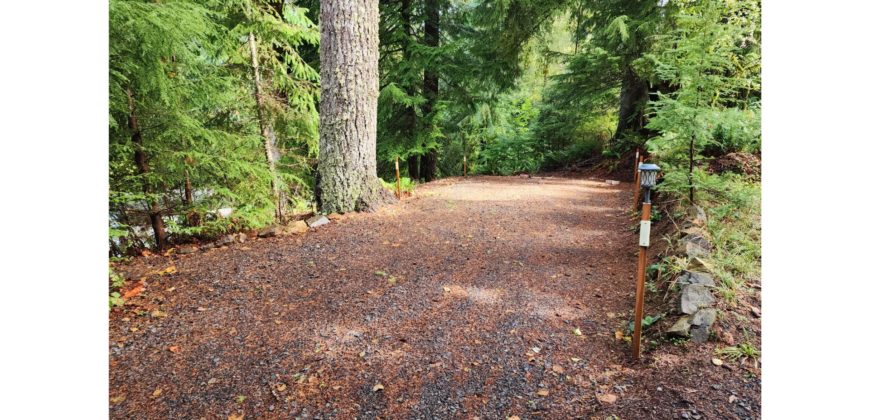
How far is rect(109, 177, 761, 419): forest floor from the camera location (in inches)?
78.1

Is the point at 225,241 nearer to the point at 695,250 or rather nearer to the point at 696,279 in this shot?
the point at 696,279

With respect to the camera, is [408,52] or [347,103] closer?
[347,103]

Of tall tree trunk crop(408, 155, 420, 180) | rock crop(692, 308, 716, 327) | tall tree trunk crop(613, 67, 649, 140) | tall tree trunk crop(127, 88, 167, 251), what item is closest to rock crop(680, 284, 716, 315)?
rock crop(692, 308, 716, 327)

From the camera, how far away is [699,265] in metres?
2.93

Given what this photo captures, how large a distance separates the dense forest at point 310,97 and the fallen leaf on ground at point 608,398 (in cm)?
162

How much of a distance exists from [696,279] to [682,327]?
57 cm

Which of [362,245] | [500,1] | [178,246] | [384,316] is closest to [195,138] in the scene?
[178,246]

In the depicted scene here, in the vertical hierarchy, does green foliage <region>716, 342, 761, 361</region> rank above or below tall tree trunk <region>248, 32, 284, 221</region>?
below

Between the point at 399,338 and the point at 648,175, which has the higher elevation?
the point at 648,175

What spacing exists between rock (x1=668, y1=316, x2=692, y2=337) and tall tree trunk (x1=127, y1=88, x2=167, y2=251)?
4674 millimetres

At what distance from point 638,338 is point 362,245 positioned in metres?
2.80

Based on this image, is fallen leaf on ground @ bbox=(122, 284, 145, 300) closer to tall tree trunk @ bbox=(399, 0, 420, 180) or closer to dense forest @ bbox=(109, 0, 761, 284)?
dense forest @ bbox=(109, 0, 761, 284)

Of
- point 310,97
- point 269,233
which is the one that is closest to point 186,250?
point 269,233
